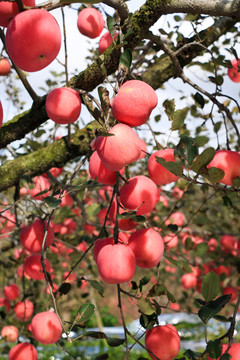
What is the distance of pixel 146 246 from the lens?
30.3 inches

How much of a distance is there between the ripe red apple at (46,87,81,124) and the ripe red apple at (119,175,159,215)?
20 centimetres

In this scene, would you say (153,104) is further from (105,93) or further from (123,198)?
(123,198)

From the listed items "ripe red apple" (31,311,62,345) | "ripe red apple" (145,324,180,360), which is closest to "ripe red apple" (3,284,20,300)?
"ripe red apple" (31,311,62,345)

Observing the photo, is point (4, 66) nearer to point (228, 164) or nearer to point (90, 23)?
point (90, 23)

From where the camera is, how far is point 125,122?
0.66 m

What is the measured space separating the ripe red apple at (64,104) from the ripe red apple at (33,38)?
0.50ft

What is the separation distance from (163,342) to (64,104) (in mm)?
587

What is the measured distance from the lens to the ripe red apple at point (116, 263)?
0.69 meters

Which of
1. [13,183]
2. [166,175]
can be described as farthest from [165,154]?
[13,183]

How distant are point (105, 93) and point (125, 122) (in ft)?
0.22

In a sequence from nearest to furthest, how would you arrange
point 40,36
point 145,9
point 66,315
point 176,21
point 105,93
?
1. point 40,36
2. point 105,93
3. point 145,9
4. point 176,21
5. point 66,315

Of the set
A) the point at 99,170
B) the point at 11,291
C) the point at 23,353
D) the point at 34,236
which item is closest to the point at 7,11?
the point at 99,170

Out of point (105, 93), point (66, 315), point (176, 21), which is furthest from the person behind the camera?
point (66, 315)

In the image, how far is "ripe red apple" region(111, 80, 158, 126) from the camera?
0.62 m
